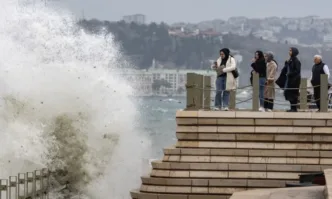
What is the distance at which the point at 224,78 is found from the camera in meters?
22.2

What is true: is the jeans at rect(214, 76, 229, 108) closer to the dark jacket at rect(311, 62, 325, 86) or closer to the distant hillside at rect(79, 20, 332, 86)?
the dark jacket at rect(311, 62, 325, 86)

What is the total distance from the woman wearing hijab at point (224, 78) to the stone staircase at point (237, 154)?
1.66 meters

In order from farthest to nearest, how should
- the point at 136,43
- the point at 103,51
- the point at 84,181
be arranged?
the point at 136,43 < the point at 103,51 < the point at 84,181

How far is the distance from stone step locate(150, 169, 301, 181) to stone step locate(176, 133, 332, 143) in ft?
1.77

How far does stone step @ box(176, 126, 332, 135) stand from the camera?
65.2ft

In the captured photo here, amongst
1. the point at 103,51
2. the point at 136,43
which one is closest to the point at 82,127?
the point at 103,51

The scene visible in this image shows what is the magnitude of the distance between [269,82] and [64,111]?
4.74 meters

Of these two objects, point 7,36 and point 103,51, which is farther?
point 103,51

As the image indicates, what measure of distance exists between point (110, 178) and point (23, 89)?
2.50 m

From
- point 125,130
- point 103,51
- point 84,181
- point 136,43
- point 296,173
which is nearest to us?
point 296,173

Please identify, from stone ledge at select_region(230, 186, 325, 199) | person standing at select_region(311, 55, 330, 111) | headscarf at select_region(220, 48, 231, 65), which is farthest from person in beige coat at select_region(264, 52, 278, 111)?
stone ledge at select_region(230, 186, 325, 199)

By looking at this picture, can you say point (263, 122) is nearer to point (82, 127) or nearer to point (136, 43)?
point (82, 127)

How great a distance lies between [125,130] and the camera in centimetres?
2811

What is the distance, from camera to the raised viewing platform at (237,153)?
1973 cm
